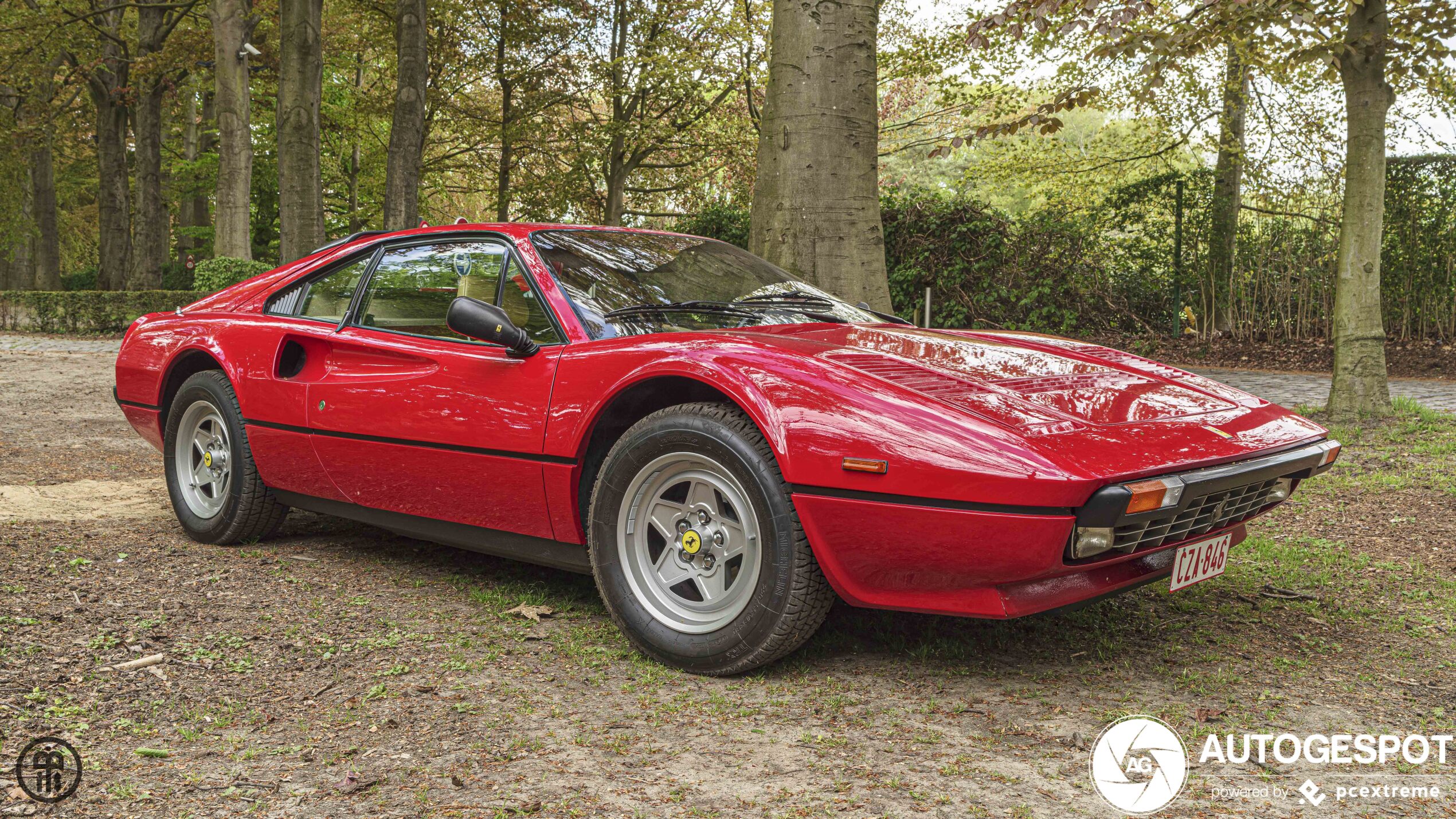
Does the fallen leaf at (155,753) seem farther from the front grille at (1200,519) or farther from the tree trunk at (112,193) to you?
the tree trunk at (112,193)

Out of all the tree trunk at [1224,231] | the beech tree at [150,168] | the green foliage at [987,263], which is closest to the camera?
the tree trunk at [1224,231]

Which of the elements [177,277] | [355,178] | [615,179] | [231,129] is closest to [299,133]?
[231,129]

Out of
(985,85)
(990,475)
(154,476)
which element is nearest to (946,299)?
(985,85)

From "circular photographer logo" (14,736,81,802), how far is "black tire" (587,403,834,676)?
4.44 ft

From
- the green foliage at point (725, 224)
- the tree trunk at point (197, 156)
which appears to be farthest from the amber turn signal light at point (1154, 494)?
the tree trunk at point (197, 156)

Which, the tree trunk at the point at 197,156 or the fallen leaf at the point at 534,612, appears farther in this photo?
the tree trunk at the point at 197,156

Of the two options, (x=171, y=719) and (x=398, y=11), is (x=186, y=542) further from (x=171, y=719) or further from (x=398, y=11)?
(x=398, y=11)

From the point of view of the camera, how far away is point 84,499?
16.8 feet

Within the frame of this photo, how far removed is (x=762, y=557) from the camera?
108 inches

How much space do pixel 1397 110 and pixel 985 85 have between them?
226 inches

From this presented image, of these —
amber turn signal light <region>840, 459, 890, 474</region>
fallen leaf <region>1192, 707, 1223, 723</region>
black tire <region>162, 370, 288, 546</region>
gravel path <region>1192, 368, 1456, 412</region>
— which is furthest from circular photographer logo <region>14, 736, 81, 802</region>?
gravel path <region>1192, 368, 1456, 412</region>

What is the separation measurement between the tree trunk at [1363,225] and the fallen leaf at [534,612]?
643 centimetres

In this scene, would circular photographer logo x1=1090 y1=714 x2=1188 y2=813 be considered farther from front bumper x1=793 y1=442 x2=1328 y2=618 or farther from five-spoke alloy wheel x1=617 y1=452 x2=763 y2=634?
five-spoke alloy wheel x1=617 y1=452 x2=763 y2=634

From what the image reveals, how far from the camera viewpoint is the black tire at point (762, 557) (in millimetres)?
2705
